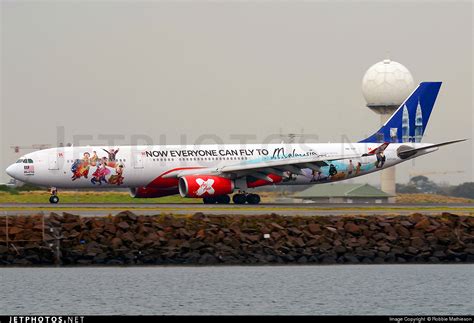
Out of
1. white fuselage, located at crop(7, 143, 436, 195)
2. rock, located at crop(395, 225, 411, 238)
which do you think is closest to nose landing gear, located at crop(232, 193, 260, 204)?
white fuselage, located at crop(7, 143, 436, 195)

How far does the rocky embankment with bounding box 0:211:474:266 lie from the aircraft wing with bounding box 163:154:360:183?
60.0ft

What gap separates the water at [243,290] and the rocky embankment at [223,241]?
3.12 ft

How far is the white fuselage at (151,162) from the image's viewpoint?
60906 mm

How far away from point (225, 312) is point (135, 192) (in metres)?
34.9

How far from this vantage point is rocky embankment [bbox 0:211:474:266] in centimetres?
4009

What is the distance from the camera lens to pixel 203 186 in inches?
2347

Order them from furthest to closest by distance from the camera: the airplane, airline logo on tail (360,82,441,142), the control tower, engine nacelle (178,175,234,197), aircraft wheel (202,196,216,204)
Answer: the control tower < airline logo on tail (360,82,441,142) < aircraft wheel (202,196,216,204) < the airplane < engine nacelle (178,175,234,197)

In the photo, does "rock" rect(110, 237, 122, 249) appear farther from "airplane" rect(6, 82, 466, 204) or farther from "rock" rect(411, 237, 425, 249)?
"airplane" rect(6, 82, 466, 204)

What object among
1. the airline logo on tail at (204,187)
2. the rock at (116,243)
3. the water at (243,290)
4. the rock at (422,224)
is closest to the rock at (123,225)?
the rock at (116,243)

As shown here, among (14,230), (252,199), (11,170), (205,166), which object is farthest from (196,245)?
(11,170)

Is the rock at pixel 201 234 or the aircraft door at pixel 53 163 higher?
the aircraft door at pixel 53 163

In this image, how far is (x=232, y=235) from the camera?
41156 mm

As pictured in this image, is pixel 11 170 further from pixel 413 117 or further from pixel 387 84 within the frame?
pixel 387 84

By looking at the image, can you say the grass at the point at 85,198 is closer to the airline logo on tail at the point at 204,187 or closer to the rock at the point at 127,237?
the airline logo on tail at the point at 204,187
